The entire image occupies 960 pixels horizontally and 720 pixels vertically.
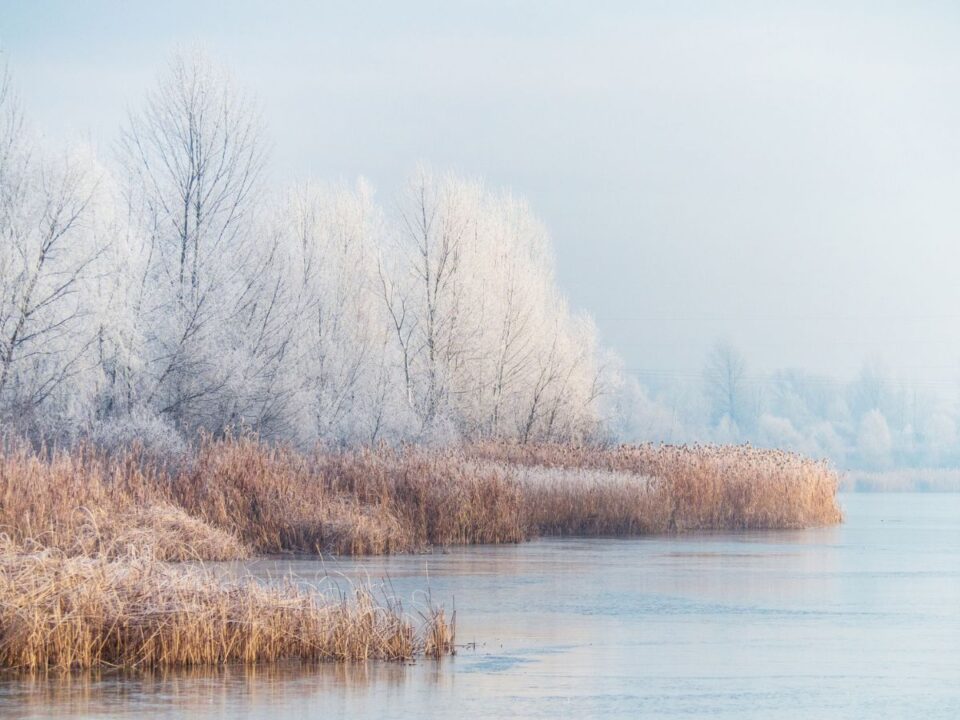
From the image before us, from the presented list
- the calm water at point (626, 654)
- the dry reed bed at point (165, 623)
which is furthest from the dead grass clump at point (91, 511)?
the dry reed bed at point (165, 623)

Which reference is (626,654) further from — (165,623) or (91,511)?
(91,511)

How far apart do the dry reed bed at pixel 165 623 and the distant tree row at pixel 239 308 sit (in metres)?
16.1

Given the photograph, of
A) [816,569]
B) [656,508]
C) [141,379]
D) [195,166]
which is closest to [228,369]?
[141,379]

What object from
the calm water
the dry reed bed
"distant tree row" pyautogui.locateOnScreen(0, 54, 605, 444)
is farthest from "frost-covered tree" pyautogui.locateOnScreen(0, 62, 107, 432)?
the dry reed bed

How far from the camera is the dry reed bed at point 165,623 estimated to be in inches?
401

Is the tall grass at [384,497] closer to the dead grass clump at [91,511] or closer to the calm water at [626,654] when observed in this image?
the dead grass clump at [91,511]

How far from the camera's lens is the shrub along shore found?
34.0ft

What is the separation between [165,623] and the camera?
10.3 metres

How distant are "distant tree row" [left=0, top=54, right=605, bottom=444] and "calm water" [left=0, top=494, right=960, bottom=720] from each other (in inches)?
425

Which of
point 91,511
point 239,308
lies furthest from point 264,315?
point 91,511

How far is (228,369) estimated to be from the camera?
3222 centimetres

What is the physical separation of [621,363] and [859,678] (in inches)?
1924

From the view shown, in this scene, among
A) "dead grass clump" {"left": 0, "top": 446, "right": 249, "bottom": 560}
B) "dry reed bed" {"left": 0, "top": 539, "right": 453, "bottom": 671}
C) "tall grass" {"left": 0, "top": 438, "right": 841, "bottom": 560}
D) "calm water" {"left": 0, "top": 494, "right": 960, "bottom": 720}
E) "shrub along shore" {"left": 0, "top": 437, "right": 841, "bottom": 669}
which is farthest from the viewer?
"tall grass" {"left": 0, "top": 438, "right": 841, "bottom": 560}

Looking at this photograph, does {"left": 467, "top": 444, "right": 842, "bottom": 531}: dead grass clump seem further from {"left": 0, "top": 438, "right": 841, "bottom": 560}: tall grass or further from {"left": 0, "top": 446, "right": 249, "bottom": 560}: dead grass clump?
{"left": 0, "top": 446, "right": 249, "bottom": 560}: dead grass clump
